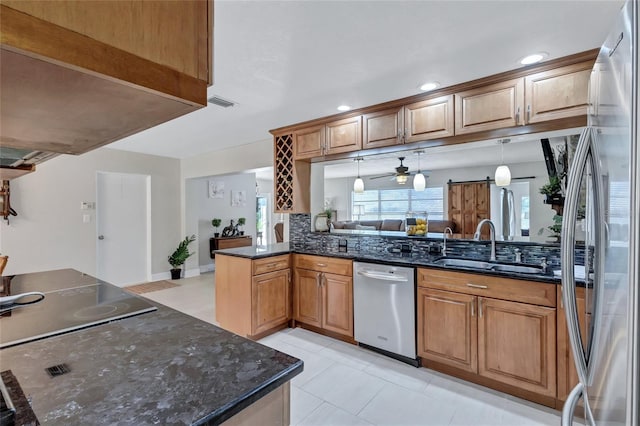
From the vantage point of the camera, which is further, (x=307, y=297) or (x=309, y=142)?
(x=309, y=142)

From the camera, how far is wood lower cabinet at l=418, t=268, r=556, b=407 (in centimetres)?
194

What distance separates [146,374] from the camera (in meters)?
0.79

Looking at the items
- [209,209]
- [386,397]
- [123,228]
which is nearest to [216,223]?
[209,209]

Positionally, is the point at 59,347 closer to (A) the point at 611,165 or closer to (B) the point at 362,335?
(A) the point at 611,165

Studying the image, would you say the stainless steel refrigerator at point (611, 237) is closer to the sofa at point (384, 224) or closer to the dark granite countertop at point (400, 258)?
the dark granite countertop at point (400, 258)

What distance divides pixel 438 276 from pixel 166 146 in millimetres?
4397

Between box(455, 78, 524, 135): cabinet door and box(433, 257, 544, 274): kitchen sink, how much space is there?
107 cm

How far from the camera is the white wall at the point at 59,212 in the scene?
4031 millimetres

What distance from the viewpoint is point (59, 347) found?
0.94 metres

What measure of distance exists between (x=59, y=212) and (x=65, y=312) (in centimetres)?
417

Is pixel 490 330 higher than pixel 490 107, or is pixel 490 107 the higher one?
pixel 490 107

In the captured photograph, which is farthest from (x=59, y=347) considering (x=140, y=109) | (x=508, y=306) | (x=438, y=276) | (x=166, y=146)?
(x=166, y=146)

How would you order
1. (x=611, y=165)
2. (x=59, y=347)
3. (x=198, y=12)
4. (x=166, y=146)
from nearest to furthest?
(x=198, y=12) → (x=611, y=165) → (x=59, y=347) → (x=166, y=146)

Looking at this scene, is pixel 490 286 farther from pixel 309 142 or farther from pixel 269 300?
pixel 309 142
